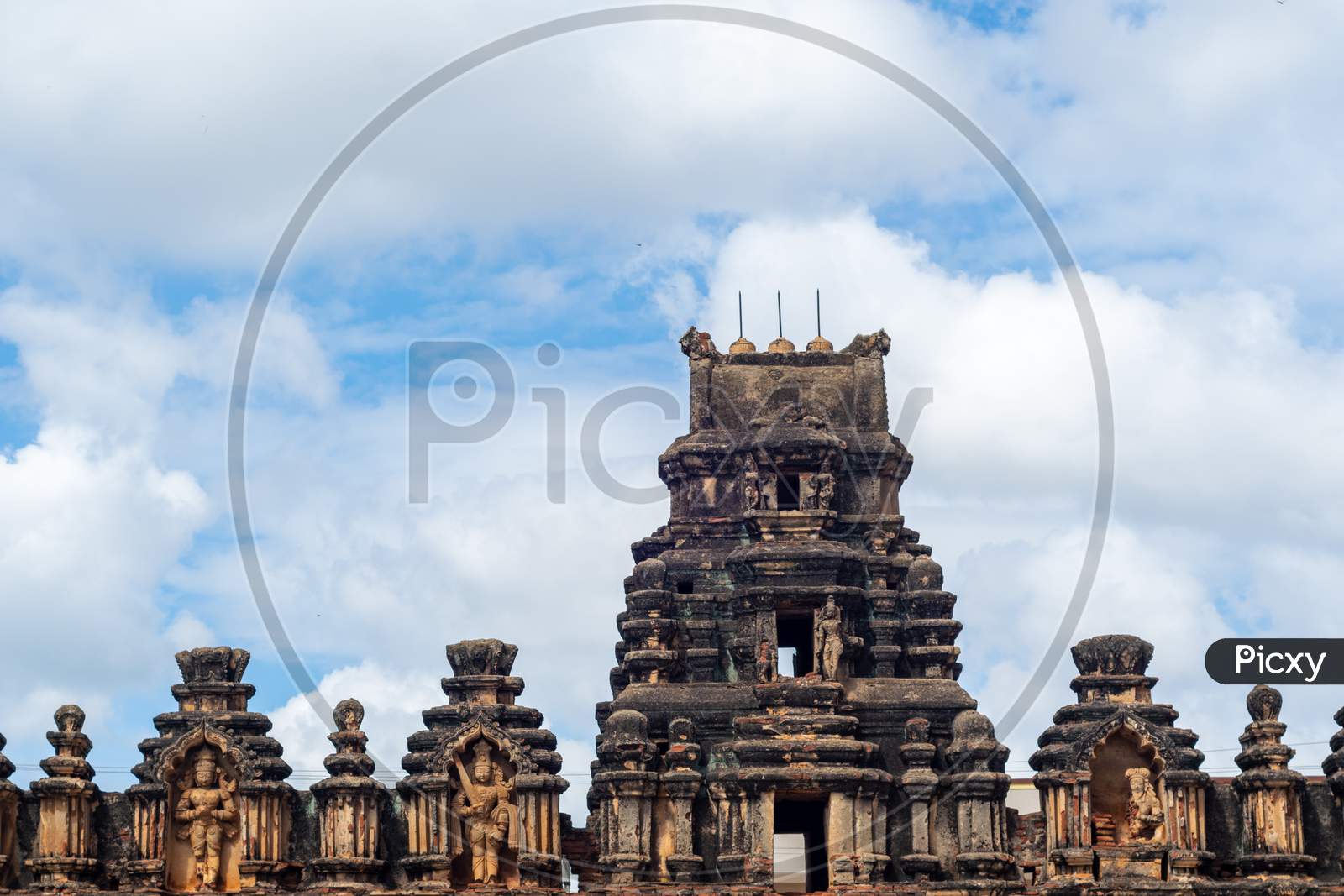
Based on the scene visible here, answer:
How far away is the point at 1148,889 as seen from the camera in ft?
171

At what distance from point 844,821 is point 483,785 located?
304 inches

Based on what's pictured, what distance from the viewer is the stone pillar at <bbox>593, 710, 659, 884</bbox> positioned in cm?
5453

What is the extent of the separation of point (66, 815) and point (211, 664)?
4.46 meters

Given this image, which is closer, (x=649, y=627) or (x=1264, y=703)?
(x=1264, y=703)

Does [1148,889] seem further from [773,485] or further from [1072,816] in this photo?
[773,485]

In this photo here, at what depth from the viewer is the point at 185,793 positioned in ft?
182

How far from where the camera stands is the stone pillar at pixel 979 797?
5384cm

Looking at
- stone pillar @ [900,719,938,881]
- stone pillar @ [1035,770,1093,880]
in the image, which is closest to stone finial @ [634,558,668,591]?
stone pillar @ [900,719,938,881]

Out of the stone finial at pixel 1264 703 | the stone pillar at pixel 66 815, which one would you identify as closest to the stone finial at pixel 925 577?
the stone finial at pixel 1264 703

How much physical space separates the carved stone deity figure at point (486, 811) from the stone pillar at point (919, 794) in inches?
332

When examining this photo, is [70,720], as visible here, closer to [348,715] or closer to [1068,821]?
[348,715]

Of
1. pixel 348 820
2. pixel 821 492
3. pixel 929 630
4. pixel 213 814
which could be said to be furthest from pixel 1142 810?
pixel 213 814

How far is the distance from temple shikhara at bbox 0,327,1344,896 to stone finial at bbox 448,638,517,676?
51mm

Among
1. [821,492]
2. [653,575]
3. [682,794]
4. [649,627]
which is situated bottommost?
[682,794]
